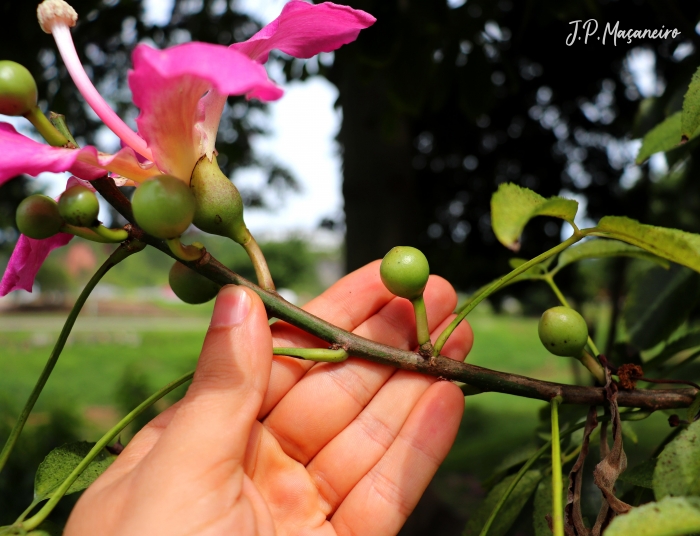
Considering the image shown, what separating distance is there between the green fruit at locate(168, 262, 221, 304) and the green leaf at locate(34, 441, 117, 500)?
0.94 ft

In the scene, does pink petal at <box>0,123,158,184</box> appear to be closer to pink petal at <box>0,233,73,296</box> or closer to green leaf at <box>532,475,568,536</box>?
pink petal at <box>0,233,73,296</box>

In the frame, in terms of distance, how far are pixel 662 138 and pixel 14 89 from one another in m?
1.13

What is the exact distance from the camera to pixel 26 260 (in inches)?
35.2

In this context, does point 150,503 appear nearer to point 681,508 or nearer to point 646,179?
point 681,508

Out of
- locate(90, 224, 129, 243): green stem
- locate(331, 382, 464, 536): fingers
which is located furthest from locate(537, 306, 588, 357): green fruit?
locate(90, 224, 129, 243): green stem

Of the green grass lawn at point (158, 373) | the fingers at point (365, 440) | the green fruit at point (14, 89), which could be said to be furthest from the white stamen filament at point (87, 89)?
the green grass lawn at point (158, 373)

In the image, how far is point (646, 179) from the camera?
14.2ft

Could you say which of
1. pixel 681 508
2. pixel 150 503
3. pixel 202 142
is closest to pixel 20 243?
pixel 202 142

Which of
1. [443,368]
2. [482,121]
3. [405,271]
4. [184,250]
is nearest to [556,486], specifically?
[443,368]

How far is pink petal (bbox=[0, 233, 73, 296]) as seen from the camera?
887 mm

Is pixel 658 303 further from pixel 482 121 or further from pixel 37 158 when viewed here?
pixel 482 121

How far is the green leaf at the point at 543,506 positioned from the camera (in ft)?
3.23

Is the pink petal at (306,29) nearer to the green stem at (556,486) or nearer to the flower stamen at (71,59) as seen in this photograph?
the flower stamen at (71,59)

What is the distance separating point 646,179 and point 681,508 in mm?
4315
